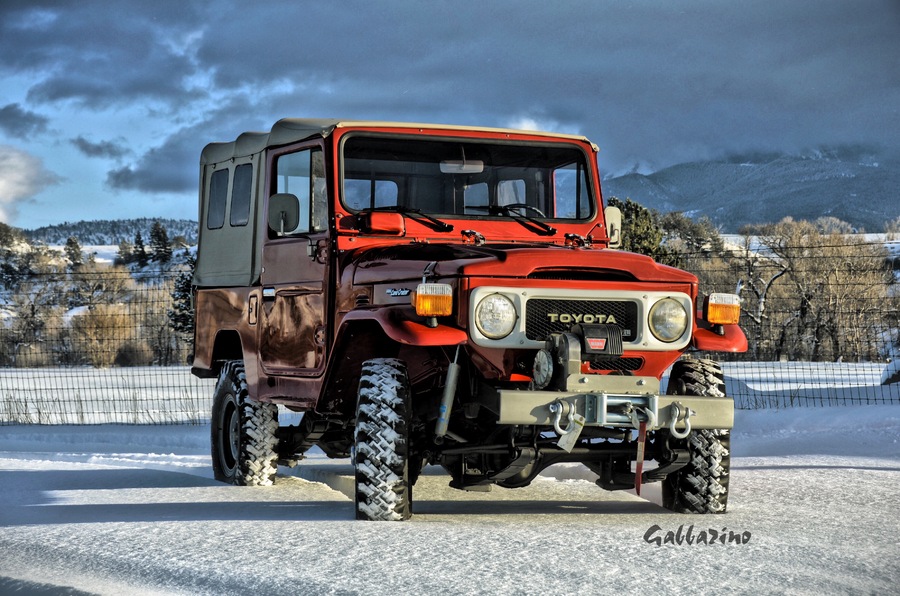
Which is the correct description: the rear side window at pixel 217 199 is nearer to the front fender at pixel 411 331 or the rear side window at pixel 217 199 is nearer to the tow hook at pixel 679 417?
the front fender at pixel 411 331

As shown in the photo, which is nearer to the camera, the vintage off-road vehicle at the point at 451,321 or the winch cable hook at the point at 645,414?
the winch cable hook at the point at 645,414

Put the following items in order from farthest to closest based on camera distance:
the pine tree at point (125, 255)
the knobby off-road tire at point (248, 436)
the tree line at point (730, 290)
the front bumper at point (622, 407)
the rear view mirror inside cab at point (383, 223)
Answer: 1. the pine tree at point (125, 255)
2. the tree line at point (730, 290)
3. the knobby off-road tire at point (248, 436)
4. the rear view mirror inside cab at point (383, 223)
5. the front bumper at point (622, 407)

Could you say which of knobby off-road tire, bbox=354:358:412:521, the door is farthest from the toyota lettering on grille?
the door

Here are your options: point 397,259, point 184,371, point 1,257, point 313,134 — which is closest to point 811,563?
point 397,259

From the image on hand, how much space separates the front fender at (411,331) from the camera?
650 cm

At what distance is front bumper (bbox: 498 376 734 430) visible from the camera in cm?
626

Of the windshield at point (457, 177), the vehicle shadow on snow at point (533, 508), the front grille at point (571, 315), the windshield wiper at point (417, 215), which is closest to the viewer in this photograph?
the front grille at point (571, 315)

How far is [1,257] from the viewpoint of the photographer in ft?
351

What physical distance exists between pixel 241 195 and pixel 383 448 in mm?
3628

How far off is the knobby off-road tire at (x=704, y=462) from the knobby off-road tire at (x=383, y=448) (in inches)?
67.9

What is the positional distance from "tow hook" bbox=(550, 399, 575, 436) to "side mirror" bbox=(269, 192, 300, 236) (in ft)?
8.83

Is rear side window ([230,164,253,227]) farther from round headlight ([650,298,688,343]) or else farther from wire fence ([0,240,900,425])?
wire fence ([0,240,900,425])

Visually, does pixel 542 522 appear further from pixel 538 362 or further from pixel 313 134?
pixel 313 134

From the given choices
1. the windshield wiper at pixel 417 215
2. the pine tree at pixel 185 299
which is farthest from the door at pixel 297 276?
the pine tree at pixel 185 299
